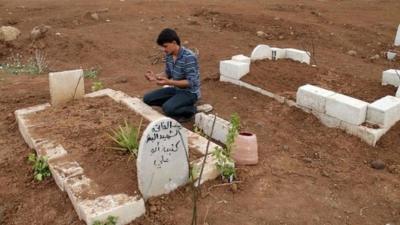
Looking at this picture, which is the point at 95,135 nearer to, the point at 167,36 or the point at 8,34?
the point at 167,36

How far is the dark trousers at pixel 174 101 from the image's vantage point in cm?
508

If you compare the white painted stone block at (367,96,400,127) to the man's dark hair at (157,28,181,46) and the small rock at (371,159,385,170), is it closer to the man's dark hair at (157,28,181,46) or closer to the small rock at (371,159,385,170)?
the small rock at (371,159,385,170)

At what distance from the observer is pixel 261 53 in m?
6.89

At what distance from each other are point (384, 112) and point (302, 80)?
5.48 feet

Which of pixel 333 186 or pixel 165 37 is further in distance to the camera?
pixel 165 37

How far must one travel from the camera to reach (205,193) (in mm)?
3729

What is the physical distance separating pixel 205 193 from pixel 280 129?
1.70m

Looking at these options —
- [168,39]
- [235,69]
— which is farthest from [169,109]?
[235,69]

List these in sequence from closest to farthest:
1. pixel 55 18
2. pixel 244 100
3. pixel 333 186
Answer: pixel 333 186, pixel 244 100, pixel 55 18

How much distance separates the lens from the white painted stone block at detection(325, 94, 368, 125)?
15.5ft

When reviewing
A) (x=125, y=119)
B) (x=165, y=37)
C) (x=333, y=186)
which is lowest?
(x=333, y=186)

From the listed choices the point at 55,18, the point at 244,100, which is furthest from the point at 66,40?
the point at 244,100

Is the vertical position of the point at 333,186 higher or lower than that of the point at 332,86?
lower

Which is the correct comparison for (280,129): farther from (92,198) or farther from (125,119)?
(92,198)
